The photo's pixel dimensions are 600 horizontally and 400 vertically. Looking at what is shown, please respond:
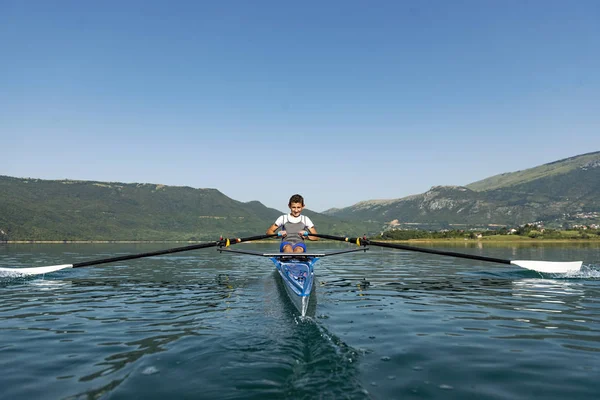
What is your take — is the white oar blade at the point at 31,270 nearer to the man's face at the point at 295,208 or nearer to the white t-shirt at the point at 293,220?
the white t-shirt at the point at 293,220

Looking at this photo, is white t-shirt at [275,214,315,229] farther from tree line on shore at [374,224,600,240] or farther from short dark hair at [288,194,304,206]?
tree line on shore at [374,224,600,240]

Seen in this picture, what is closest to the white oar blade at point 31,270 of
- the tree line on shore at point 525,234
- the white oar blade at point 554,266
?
the white oar blade at point 554,266

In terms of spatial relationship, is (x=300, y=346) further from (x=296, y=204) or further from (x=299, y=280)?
(x=296, y=204)

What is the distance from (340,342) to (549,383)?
364 cm

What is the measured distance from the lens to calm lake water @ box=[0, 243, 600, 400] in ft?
18.4

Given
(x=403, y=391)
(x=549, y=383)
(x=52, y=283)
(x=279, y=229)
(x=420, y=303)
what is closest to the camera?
(x=403, y=391)

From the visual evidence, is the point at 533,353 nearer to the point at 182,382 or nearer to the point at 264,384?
the point at 264,384

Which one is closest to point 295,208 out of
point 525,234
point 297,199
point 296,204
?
point 296,204

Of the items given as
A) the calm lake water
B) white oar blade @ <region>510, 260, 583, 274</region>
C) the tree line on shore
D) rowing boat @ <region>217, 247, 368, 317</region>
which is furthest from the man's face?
the tree line on shore

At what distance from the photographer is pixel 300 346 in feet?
24.1

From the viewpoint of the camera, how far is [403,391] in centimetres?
545

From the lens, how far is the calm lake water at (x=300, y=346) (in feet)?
18.4

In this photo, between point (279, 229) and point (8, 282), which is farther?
point (8, 282)

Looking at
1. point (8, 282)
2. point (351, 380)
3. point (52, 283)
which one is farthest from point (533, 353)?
point (8, 282)
